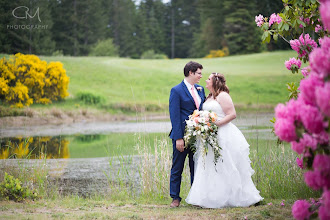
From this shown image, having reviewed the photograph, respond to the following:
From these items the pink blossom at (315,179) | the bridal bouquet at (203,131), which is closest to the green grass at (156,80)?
the bridal bouquet at (203,131)

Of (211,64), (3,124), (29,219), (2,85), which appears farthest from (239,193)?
(211,64)

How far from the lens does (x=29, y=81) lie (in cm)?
1961

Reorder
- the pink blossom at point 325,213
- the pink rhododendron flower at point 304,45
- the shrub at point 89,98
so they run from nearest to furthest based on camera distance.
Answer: the pink blossom at point 325,213
the pink rhododendron flower at point 304,45
the shrub at point 89,98

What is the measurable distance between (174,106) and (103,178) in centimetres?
398

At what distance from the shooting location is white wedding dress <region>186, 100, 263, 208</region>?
5246mm

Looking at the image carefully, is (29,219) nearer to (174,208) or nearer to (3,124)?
(174,208)

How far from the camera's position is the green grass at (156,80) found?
22.5 m

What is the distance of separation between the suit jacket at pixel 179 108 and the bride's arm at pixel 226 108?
448 mm

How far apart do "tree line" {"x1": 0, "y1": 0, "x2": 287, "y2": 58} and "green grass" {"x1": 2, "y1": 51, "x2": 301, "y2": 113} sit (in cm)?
663

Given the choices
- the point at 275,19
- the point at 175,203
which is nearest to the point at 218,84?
the point at 275,19

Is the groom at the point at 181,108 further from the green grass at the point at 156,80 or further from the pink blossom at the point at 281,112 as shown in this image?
the green grass at the point at 156,80

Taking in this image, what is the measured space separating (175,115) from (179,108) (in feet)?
0.43

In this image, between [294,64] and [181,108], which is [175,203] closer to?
[181,108]

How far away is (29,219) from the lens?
15.1 ft
